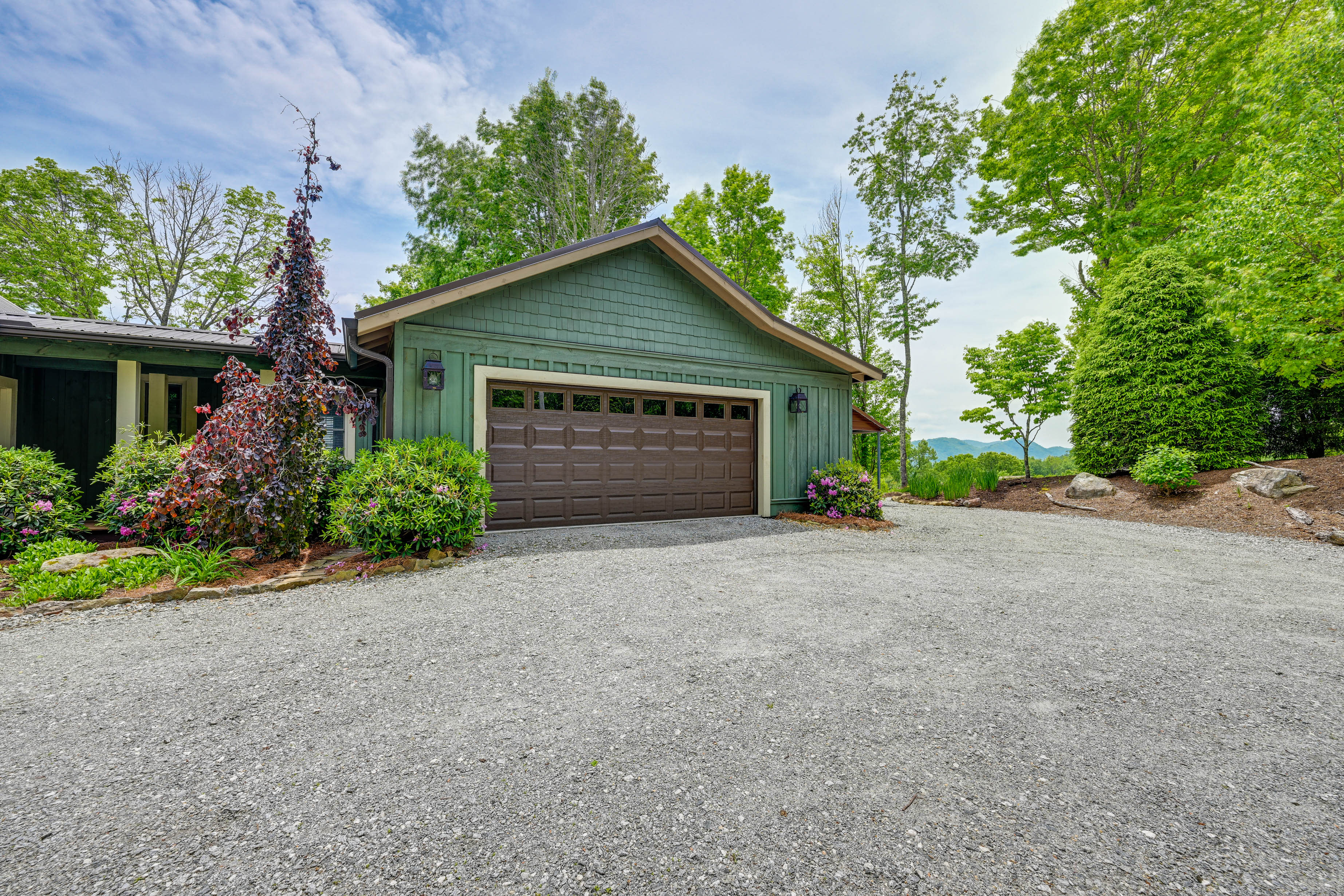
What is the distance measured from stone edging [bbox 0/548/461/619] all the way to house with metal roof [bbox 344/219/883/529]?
157cm

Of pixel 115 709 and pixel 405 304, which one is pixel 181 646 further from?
pixel 405 304

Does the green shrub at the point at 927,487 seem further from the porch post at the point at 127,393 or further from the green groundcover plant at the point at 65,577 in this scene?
the porch post at the point at 127,393

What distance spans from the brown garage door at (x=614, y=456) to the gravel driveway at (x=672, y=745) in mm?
2874

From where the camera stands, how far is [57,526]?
5.20 m

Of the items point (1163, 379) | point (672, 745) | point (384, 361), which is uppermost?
point (1163, 379)

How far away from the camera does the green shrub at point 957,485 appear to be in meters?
11.9

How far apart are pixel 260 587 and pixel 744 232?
53.7ft

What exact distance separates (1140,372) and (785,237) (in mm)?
10301

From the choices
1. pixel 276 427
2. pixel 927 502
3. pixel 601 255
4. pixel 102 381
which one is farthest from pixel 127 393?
pixel 927 502

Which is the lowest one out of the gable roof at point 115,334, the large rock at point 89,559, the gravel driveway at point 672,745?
the gravel driveway at point 672,745

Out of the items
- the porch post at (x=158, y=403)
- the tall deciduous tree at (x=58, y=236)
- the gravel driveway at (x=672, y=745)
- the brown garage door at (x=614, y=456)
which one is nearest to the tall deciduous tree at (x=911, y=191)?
the brown garage door at (x=614, y=456)

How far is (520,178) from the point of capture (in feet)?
55.4

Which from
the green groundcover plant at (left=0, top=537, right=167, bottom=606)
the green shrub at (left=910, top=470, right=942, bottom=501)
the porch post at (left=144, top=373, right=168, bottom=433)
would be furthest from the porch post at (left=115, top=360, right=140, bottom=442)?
the green shrub at (left=910, top=470, right=942, bottom=501)

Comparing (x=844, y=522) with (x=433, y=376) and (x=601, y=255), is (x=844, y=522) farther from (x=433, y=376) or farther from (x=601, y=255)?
(x=433, y=376)
